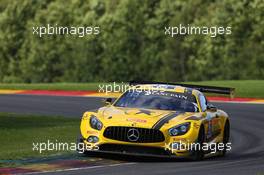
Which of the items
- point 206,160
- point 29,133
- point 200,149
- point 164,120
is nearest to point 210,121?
point 206,160

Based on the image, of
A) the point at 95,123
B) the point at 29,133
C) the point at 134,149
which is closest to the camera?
the point at 134,149

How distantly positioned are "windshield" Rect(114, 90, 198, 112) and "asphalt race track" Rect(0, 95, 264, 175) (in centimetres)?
104

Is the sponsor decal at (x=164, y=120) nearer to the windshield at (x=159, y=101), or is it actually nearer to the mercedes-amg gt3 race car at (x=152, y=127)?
the mercedes-amg gt3 race car at (x=152, y=127)

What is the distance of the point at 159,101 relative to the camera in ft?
Result: 48.4

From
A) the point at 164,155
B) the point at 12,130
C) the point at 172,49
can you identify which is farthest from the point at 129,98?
the point at 172,49

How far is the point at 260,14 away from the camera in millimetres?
73500

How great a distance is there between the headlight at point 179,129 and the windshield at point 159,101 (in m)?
0.83

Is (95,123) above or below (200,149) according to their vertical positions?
above

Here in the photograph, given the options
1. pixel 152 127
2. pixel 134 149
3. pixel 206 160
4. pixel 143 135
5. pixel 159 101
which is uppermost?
pixel 159 101

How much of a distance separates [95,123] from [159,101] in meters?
1.48

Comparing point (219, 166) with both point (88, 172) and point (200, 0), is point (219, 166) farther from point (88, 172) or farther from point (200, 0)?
point (200, 0)

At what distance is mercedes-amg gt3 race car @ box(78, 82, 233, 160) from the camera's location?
1348 cm

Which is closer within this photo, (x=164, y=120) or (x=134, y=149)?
(x=134, y=149)

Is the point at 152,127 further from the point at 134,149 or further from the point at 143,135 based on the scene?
the point at 134,149
